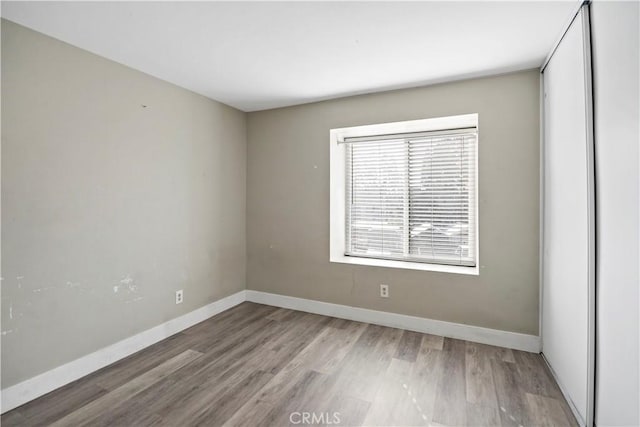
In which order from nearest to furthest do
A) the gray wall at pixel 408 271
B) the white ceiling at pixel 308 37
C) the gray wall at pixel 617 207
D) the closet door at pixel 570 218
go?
the gray wall at pixel 617 207
the closet door at pixel 570 218
the white ceiling at pixel 308 37
the gray wall at pixel 408 271

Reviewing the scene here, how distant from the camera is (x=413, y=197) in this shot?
331cm

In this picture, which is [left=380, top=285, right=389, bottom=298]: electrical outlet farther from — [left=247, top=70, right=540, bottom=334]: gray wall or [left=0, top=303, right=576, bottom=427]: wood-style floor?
[left=0, top=303, right=576, bottom=427]: wood-style floor

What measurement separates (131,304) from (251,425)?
1490mm

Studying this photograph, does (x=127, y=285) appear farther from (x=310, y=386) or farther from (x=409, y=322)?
(x=409, y=322)

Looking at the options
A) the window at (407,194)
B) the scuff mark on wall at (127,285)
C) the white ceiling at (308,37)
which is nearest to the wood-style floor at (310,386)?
the scuff mark on wall at (127,285)

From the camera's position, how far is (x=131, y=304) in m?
2.59

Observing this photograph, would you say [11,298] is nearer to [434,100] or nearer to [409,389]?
[409,389]

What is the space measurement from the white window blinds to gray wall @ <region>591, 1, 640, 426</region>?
144 centimetres

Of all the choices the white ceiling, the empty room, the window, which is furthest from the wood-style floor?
the white ceiling

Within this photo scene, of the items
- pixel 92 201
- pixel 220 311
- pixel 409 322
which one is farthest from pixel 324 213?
pixel 92 201

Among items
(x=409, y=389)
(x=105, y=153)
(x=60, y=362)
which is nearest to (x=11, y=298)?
(x=60, y=362)

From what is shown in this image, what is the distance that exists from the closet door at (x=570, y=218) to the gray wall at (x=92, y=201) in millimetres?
3038

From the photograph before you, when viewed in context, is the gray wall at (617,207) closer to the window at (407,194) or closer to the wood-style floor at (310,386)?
the wood-style floor at (310,386)

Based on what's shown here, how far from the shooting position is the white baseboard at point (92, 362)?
1914 millimetres
